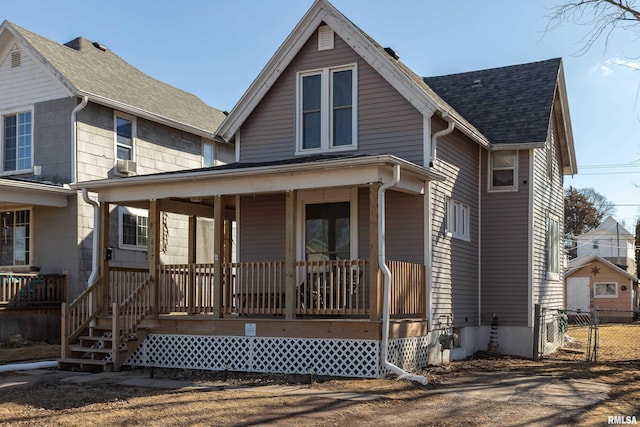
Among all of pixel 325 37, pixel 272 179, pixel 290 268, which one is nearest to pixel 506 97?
pixel 325 37

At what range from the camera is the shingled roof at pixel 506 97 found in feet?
58.7

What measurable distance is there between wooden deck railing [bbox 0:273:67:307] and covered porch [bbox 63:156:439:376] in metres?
3.88

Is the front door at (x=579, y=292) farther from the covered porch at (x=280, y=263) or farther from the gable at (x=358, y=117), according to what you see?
the gable at (x=358, y=117)

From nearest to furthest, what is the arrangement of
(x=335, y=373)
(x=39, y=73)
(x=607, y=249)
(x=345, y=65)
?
(x=335, y=373)
(x=345, y=65)
(x=39, y=73)
(x=607, y=249)

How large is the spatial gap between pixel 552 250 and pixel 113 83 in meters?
13.6

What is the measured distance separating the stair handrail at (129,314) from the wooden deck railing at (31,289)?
4.88m

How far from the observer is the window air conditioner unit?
19562mm

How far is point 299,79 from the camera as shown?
15.5 meters

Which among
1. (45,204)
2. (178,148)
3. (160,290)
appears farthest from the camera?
(178,148)

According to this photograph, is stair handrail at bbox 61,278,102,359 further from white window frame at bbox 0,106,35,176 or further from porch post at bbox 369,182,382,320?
white window frame at bbox 0,106,35,176

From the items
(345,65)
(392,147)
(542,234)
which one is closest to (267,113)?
(345,65)

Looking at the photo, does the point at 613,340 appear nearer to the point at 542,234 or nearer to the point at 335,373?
the point at 542,234

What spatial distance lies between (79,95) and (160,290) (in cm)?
689

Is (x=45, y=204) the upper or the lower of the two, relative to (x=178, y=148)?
lower
